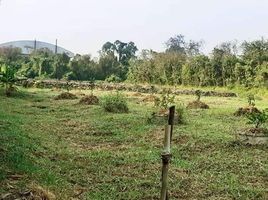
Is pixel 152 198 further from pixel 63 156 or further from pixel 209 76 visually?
pixel 209 76

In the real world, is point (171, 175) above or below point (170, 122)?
below

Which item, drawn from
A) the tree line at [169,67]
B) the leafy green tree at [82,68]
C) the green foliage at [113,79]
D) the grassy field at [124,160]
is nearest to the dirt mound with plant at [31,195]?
the grassy field at [124,160]

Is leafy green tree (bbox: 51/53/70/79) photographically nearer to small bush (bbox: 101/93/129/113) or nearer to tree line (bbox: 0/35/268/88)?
tree line (bbox: 0/35/268/88)

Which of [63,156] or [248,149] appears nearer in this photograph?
[63,156]

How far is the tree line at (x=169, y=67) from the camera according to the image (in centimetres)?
3473

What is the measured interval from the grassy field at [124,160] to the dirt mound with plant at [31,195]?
0.25 meters

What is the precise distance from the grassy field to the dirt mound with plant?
0.25 m

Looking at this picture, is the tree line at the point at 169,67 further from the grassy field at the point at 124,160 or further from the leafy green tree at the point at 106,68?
the grassy field at the point at 124,160

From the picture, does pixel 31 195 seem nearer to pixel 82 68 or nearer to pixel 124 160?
pixel 124 160

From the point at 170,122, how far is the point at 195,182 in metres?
2.99

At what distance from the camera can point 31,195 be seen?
5359 millimetres

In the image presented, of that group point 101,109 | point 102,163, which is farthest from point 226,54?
point 102,163

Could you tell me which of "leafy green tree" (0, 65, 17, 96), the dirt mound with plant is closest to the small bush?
"leafy green tree" (0, 65, 17, 96)

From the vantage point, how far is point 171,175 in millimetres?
7469
